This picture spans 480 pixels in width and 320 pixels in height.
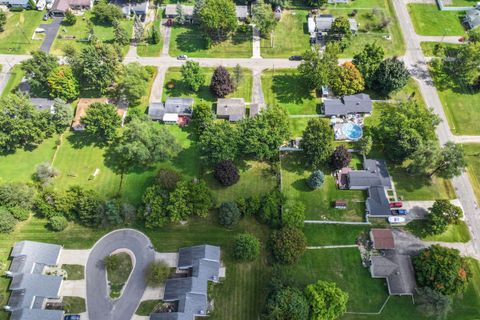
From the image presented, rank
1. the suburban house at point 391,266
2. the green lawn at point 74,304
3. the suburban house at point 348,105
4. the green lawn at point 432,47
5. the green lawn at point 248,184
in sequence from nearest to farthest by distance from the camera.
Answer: the suburban house at point 391,266
the green lawn at point 74,304
the green lawn at point 248,184
the suburban house at point 348,105
the green lawn at point 432,47

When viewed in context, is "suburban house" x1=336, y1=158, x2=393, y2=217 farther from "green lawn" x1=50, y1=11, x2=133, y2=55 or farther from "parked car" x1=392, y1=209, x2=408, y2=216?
"green lawn" x1=50, y1=11, x2=133, y2=55

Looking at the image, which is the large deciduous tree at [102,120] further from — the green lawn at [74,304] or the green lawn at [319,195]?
the green lawn at [319,195]

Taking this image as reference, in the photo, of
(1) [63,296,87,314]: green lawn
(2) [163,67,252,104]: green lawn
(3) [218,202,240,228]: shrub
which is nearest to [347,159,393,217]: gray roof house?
(3) [218,202,240,228]: shrub

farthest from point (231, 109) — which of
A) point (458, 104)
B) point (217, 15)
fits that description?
point (458, 104)

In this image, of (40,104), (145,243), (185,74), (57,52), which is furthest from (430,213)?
(57,52)

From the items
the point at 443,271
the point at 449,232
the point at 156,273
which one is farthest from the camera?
the point at 449,232

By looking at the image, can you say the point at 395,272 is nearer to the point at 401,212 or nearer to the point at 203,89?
the point at 401,212

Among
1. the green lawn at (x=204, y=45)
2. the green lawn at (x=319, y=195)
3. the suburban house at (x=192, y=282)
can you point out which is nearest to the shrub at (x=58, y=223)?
the suburban house at (x=192, y=282)

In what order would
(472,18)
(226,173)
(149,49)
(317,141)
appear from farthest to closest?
(472,18)
(149,49)
(317,141)
(226,173)
